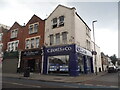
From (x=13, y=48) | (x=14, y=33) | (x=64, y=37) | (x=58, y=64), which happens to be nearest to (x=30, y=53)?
(x=13, y=48)

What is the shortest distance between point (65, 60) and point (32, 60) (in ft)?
23.8

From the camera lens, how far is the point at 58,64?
23188 mm

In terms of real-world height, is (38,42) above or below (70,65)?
above

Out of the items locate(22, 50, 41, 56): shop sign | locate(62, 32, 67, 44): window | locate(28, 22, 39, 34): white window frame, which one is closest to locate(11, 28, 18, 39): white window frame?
locate(28, 22, 39, 34): white window frame

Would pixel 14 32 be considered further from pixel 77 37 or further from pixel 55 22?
pixel 77 37

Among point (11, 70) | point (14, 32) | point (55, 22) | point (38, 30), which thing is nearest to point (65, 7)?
point (55, 22)

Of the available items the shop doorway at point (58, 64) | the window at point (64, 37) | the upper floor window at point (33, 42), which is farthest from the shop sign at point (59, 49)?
the upper floor window at point (33, 42)

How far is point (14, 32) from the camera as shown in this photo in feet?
104

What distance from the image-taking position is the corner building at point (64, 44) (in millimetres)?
21641

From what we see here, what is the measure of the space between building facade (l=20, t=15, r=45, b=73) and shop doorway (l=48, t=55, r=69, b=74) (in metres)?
2.07

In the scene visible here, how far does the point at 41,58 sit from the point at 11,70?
308 inches

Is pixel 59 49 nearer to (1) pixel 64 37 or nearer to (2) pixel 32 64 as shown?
(1) pixel 64 37

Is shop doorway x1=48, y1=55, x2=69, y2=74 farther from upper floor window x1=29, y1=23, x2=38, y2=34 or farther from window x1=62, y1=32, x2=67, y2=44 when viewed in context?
upper floor window x1=29, y1=23, x2=38, y2=34

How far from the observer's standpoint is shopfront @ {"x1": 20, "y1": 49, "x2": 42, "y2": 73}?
25.3 m
